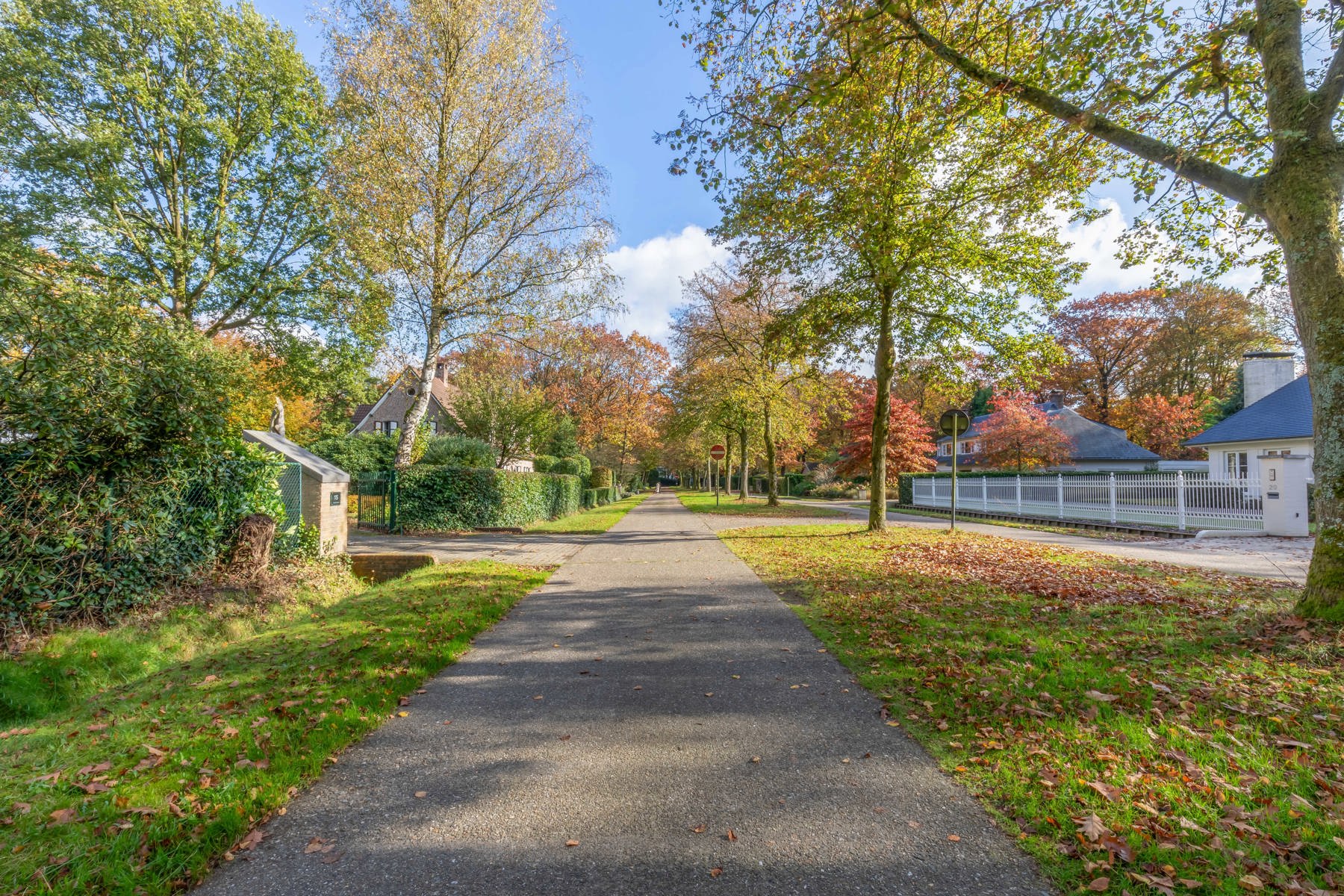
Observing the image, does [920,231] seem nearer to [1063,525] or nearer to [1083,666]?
[1083,666]

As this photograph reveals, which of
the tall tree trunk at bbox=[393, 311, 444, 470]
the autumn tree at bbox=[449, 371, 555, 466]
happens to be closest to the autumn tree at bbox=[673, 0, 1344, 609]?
the tall tree trunk at bbox=[393, 311, 444, 470]

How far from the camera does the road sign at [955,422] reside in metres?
14.7

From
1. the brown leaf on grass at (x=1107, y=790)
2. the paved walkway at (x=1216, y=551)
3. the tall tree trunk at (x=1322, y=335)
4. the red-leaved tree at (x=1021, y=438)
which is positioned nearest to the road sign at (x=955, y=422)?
the paved walkway at (x=1216, y=551)

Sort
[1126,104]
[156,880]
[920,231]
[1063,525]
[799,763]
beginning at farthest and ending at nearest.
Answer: [1063,525] → [920,231] → [1126,104] → [799,763] → [156,880]

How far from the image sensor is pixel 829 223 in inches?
460

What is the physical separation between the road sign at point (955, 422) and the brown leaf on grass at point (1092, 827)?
43.2 feet

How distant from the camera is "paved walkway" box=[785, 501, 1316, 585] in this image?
29.8ft

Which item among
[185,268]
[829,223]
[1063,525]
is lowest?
[1063,525]

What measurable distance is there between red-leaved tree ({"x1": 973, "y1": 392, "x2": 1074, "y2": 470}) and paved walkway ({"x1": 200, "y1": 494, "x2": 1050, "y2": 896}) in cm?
3338

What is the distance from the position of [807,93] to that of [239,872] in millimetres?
7995

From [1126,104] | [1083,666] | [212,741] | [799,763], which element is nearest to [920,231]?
[1126,104]

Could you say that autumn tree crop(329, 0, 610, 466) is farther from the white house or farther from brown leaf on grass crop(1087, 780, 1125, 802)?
the white house

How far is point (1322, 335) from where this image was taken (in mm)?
5238

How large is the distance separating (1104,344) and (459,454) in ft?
170
